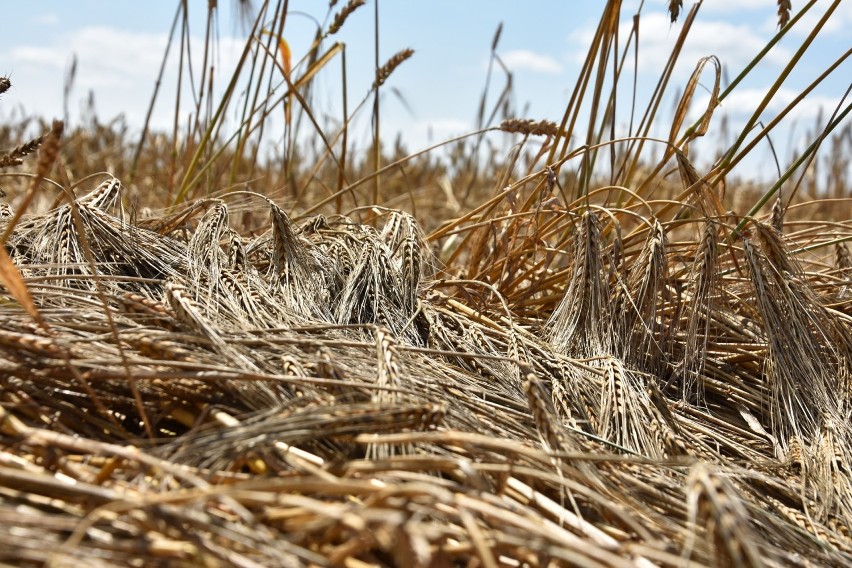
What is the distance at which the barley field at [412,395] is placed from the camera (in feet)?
2.15

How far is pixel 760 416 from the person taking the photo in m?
1.33

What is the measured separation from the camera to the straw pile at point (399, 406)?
0.65 meters

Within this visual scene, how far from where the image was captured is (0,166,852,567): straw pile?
654 mm

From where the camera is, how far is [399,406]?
2.66 ft

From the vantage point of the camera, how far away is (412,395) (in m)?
0.83

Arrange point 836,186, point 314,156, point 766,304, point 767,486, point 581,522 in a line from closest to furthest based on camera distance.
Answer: point 581,522 → point 767,486 → point 766,304 → point 314,156 → point 836,186

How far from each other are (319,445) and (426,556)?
0.32 meters

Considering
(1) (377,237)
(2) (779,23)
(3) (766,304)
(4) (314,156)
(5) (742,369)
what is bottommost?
(5) (742,369)

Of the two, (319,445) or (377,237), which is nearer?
(319,445)

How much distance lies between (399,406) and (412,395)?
2 cm

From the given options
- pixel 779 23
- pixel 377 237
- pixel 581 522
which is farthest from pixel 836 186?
pixel 581 522

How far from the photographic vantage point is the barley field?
2.15 feet

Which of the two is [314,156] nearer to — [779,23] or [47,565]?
[779,23]

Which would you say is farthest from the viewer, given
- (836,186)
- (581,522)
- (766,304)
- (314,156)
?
(836,186)
